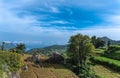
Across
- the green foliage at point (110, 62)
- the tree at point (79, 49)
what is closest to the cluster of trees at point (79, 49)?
the tree at point (79, 49)

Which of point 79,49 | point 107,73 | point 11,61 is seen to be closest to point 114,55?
point 79,49

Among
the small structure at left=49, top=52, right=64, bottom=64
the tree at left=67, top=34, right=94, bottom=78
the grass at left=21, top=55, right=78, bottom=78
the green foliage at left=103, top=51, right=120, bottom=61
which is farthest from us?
the green foliage at left=103, top=51, right=120, bottom=61

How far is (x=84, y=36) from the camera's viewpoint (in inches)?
3346

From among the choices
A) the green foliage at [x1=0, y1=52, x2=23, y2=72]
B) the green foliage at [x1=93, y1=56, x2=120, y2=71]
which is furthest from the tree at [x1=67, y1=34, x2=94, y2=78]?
the green foliage at [x1=0, y1=52, x2=23, y2=72]

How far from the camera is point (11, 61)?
53.0 meters

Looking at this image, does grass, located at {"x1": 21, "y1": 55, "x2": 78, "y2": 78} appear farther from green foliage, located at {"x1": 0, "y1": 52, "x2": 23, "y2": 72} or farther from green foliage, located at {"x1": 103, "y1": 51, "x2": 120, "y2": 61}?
green foliage, located at {"x1": 103, "y1": 51, "x2": 120, "y2": 61}

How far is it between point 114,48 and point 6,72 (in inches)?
2638

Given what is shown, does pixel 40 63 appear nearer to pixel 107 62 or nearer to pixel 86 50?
pixel 86 50

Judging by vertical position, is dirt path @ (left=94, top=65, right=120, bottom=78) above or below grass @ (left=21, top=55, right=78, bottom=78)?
below

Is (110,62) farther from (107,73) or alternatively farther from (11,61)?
(11,61)

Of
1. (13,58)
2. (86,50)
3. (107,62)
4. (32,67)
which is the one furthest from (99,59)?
(13,58)

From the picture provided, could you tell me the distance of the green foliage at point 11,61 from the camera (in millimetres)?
51031

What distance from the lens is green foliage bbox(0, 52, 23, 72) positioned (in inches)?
2009

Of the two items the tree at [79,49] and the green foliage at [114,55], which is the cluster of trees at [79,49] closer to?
the tree at [79,49]
